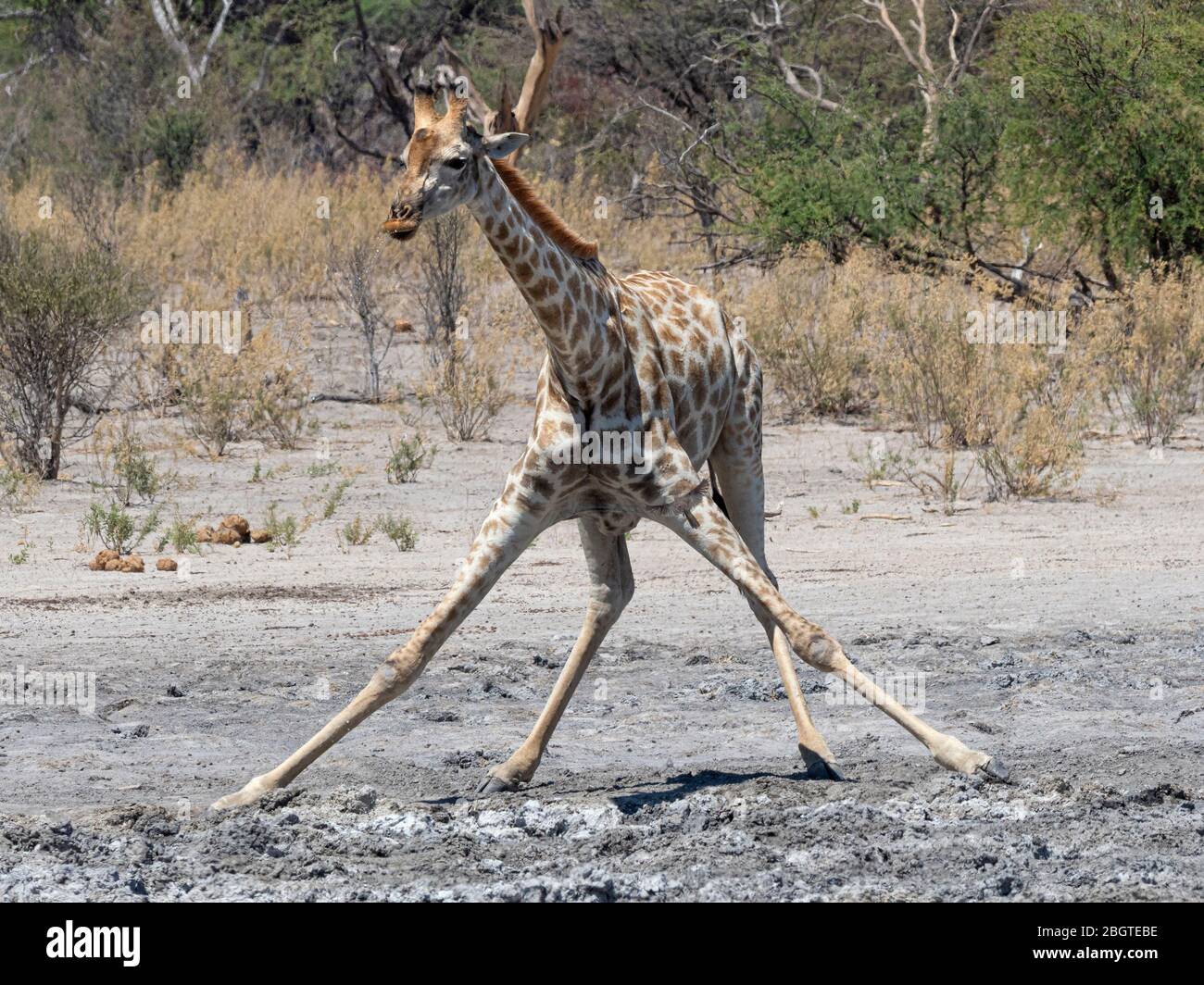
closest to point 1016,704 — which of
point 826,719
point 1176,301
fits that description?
point 826,719

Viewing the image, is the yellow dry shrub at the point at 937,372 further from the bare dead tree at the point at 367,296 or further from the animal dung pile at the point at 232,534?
the animal dung pile at the point at 232,534

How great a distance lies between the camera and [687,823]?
5562mm

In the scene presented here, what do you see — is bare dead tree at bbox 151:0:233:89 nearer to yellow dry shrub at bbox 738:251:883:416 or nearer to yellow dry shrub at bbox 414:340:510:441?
yellow dry shrub at bbox 738:251:883:416

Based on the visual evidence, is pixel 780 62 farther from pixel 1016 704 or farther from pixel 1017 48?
pixel 1016 704

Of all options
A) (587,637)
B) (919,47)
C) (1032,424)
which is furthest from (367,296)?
(587,637)

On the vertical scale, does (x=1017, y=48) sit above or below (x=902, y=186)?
above

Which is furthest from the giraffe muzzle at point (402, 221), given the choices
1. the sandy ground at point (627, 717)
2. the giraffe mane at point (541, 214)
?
the sandy ground at point (627, 717)

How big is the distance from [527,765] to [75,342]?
25.8 feet

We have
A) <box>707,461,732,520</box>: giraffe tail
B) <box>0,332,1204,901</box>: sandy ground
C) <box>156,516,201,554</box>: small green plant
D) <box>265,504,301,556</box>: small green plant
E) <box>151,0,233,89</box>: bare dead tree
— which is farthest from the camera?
<box>151,0,233,89</box>: bare dead tree

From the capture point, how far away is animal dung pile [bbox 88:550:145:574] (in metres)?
9.98

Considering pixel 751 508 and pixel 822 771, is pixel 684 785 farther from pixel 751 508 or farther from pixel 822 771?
pixel 751 508

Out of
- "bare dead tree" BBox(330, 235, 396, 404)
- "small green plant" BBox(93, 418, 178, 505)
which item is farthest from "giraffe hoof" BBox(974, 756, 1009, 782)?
"bare dead tree" BBox(330, 235, 396, 404)

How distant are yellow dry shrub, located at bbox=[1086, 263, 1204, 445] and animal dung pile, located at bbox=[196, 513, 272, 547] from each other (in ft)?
22.3

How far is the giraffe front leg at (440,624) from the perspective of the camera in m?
5.46
